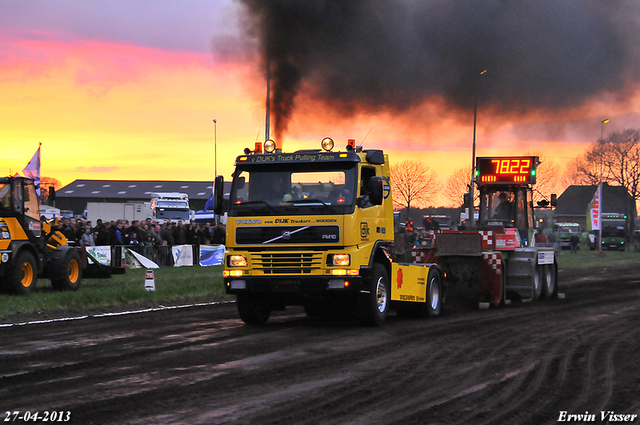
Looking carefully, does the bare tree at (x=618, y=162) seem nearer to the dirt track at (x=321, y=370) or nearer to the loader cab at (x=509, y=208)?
the loader cab at (x=509, y=208)

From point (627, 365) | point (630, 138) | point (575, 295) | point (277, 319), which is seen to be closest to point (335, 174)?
point (277, 319)

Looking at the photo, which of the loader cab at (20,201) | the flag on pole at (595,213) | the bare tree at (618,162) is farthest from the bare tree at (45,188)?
the bare tree at (618,162)

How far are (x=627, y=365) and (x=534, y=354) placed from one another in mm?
1130

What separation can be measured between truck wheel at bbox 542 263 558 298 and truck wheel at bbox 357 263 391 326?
6.94 m

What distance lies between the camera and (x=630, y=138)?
65.9 m

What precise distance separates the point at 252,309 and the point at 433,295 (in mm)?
3610

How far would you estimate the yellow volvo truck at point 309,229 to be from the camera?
11531 mm

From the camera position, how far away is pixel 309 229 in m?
11.5

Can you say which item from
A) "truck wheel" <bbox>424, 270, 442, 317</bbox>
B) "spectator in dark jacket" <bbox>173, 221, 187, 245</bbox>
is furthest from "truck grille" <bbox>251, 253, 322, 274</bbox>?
"spectator in dark jacket" <bbox>173, 221, 187, 245</bbox>

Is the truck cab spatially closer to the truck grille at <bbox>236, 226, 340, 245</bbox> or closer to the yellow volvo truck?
the yellow volvo truck

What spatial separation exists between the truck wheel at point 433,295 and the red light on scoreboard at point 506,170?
610cm

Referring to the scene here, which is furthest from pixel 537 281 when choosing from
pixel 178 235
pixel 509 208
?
pixel 178 235

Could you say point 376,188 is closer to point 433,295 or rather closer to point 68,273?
point 433,295

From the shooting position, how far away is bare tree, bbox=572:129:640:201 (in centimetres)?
6656
